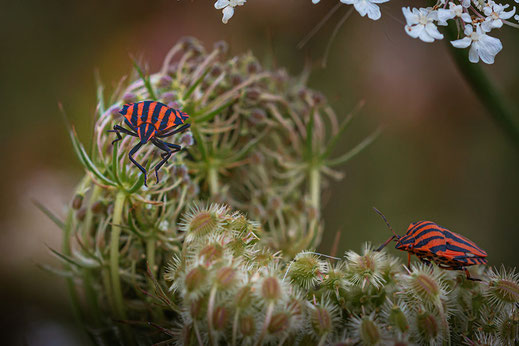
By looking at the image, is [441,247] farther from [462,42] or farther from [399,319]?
[462,42]

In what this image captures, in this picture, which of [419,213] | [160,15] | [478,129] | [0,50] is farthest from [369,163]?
[0,50]

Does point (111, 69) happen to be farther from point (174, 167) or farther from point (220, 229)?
point (220, 229)

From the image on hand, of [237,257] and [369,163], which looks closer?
[237,257]

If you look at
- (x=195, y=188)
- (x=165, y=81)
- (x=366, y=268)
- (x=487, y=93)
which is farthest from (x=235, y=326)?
(x=487, y=93)

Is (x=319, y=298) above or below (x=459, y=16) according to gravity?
below

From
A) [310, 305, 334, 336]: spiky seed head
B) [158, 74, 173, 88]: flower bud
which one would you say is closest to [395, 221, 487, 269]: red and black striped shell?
[310, 305, 334, 336]: spiky seed head

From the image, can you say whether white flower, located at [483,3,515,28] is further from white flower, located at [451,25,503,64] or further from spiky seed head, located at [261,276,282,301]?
spiky seed head, located at [261,276,282,301]
